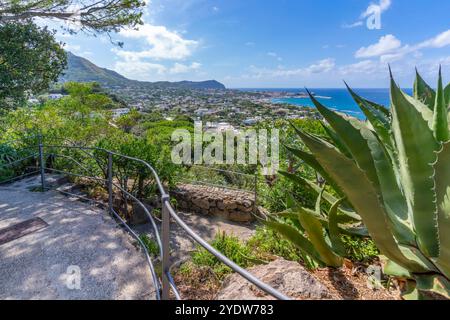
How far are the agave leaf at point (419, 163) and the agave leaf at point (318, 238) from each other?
1.62 ft

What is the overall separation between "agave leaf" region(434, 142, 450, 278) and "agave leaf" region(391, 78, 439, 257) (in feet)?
0.59

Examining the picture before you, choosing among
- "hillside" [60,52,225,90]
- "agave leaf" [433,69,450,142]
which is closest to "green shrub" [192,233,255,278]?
"agave leaf" [433,69,450,142]

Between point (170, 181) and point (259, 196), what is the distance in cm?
193

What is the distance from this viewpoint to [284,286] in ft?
5.02

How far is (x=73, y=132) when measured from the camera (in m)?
8.08

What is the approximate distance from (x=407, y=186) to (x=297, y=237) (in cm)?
75

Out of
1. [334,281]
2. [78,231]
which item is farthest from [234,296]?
[78,231]

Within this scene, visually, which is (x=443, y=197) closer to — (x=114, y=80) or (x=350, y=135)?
(x=350, y=135)

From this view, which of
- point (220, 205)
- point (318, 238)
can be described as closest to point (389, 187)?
point (318, 238)

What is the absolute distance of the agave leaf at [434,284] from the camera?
1.23 meters

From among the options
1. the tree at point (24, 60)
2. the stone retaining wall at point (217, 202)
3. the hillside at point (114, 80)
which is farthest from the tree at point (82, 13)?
the hillside at point (114, 80)

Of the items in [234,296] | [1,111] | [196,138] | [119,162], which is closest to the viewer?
[234,296]

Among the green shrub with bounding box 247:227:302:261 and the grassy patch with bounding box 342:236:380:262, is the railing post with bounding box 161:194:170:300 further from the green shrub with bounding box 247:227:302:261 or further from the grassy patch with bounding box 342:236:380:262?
the grassy patch with bounding box 342:236:380:262

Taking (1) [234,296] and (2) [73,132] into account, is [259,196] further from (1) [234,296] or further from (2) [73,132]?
(2) [73,132]
